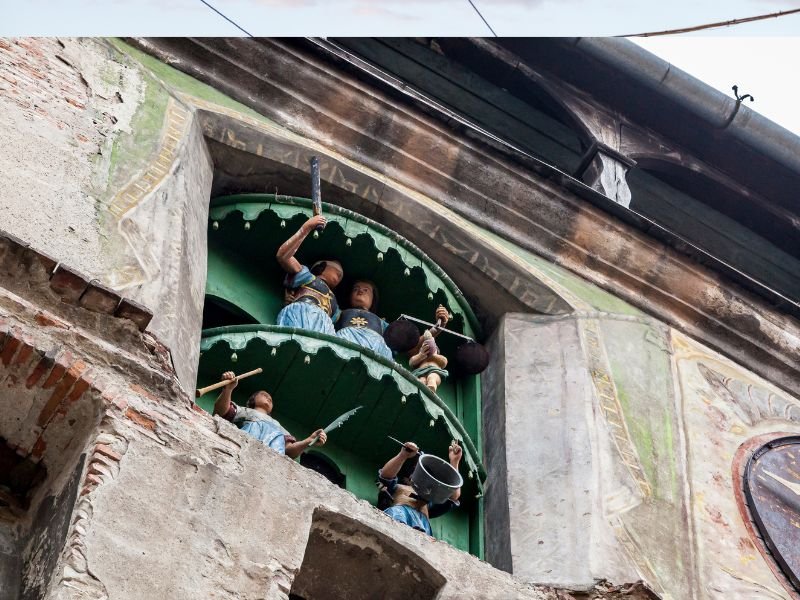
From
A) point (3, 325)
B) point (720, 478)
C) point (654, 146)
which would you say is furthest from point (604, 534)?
point (654, 146)

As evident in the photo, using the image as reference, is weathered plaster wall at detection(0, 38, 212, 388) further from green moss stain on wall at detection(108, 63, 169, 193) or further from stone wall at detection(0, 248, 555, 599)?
stone wall at detection(0, 248, 555, 599)

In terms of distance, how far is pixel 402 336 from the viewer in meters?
9.52

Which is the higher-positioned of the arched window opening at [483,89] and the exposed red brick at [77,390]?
the arched window opening at [483,89]

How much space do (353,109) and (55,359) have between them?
468 centimetres

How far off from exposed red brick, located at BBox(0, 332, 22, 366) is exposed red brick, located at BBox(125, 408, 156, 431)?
1.48ft

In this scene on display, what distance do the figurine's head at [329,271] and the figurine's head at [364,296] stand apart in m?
0.12

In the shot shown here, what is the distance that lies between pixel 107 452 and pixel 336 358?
2781 mm

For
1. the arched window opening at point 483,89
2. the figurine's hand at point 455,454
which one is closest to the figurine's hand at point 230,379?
the figurine's hand at point 455,454

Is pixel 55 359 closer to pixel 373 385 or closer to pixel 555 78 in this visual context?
pixel 373 385

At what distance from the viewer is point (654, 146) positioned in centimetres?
1298

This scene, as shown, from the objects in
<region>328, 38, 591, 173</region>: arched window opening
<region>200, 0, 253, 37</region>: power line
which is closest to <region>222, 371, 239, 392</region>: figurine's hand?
<region>200, 0, 253, 37</region>: power line

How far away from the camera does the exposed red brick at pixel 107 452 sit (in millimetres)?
6152

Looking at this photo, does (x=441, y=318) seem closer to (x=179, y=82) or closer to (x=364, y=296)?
(x=364, y=296)

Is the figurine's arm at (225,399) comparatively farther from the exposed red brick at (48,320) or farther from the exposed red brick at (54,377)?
the exposed red brick at (54,377)
